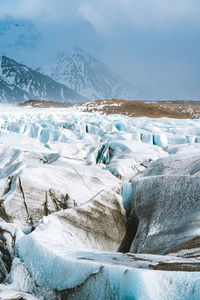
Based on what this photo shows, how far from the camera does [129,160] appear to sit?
12.6 meters

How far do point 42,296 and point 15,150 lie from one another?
10518 millimetres

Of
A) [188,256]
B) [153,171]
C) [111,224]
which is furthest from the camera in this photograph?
[153,171]

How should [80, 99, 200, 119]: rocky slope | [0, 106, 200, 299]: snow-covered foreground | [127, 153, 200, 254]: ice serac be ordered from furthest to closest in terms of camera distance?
[80, 99, 200, 119]: rocky slope < [127, 153, 200, 254]: ice serac < [0, 106, 200, 299]: snow-covered foreground

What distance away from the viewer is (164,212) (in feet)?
13.3

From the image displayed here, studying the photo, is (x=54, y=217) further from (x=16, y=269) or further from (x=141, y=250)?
(x=141, y=250)

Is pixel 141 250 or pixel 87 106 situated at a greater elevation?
pixel 87 106

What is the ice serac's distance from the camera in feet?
11.8

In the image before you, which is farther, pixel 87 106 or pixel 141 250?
pixel 87 106

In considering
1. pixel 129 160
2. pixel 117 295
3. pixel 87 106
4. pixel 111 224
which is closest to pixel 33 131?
pixel 129 160

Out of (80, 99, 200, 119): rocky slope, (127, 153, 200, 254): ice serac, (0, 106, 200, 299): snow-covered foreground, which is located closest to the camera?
(0, 106, 200, 299): snow-covered foreground

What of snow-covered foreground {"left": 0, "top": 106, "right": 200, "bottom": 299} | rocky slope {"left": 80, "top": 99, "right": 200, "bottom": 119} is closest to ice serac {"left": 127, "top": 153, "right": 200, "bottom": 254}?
snow-covered foreground {"left": 0, "top": 106, "right": 200, "bottom": 299}

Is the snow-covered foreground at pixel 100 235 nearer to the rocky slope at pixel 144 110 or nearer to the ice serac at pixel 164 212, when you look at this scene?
the ice serac at pixel 164 212

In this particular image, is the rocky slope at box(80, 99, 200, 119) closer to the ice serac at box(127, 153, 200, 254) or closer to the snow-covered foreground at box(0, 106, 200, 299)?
the snow-covered foreground at box(0, 106, 200, 299)

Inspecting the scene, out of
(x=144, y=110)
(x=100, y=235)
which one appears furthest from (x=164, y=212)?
(x=144, y=110)
